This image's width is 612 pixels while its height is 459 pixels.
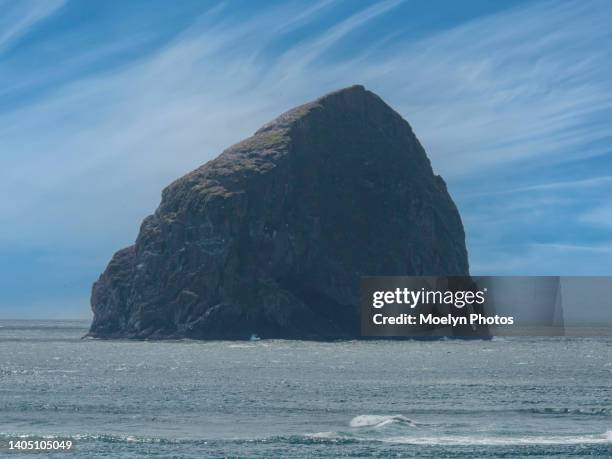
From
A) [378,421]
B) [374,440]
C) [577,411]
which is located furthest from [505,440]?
[577,411]

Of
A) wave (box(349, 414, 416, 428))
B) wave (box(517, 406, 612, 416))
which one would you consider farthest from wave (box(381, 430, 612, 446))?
wave (box(517, 406, 612, 416))

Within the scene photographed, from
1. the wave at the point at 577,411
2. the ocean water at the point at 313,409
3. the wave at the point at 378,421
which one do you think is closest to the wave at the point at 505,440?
the ocean water at the point at 313,409

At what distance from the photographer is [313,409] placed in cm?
7938

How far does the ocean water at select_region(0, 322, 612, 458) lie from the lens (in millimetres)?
59250

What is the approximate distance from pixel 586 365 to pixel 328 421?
79.3 metres

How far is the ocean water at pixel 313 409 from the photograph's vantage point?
2333 inches

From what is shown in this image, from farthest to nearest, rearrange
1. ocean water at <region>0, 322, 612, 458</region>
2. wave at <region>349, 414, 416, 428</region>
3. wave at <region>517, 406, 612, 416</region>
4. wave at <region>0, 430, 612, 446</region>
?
1. wave at <region>517, 406, 612, 416</region>
2. wave at <region>349, 414, 416, 428</region>
3. wave at <region>0, 430, 612, 446</region>
4. ocean water at <region>0, 322, 612, 458</region>

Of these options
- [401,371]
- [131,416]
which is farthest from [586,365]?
[131,416]

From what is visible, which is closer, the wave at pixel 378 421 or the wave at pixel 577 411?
the wave at pixel 378 421

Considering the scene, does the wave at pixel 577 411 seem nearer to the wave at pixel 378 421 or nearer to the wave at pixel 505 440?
the wave at pixel 378 421

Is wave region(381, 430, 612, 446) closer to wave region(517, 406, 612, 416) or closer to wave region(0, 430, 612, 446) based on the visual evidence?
wave region(0, 430, 612, 446)

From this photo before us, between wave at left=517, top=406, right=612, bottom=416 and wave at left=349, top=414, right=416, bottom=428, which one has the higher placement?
wave at left=349, top=414, right=416, bottom=428

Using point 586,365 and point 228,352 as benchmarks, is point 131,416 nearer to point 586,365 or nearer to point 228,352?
point 586,365

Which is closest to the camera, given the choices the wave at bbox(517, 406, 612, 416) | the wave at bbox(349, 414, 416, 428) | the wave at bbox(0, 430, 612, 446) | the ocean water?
the ocean water
